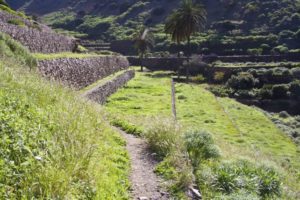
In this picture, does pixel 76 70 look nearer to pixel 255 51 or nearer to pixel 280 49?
pixel 255 51

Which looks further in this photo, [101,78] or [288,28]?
[288,28]

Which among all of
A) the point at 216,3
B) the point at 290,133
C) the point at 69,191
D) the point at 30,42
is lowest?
the point at 290,133

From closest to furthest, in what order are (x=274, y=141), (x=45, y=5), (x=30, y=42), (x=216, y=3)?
(x=30, y=42)
(x=274, y=141)
(x=216, y=3)
(x=45, y=5)

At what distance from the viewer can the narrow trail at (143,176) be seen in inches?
349

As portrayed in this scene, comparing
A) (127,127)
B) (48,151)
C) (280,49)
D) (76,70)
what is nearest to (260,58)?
(280,49)

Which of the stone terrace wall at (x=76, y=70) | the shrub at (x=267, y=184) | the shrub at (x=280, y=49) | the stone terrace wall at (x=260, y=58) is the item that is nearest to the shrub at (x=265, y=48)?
the shrub at (x=280, y=49)

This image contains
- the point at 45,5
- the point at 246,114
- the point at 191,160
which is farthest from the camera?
the point at 45,5

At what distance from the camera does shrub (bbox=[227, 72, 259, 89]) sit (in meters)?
54.3

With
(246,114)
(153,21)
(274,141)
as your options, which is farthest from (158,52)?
(274,141)

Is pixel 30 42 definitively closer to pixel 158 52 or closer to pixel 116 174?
pixel 116 174

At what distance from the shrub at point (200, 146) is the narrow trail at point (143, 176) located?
1.23 m

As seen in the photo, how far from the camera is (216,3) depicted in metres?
104

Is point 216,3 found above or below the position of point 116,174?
above

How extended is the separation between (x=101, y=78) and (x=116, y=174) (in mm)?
26273
